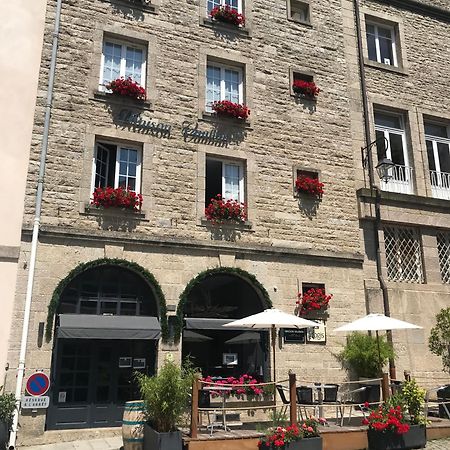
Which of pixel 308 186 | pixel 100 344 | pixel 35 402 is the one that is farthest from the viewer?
pixel 308 186

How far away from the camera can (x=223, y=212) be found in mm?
11938

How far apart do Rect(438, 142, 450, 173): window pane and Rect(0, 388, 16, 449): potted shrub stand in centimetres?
1399

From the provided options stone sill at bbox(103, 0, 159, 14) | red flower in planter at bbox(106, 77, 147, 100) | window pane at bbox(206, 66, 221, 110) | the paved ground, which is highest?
stone sill at bbox(103, 0, 159, 14)

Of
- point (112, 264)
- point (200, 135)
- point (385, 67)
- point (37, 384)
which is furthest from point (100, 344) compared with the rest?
point (385, 67)

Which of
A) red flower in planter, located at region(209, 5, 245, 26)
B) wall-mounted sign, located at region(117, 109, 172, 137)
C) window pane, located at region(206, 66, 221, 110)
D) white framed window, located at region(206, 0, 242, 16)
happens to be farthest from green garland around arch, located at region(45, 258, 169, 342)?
white framed window, located at region(206, 0, 242, 16)

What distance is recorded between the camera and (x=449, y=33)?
17234 millimetres

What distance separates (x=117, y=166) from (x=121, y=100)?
5.39 ft

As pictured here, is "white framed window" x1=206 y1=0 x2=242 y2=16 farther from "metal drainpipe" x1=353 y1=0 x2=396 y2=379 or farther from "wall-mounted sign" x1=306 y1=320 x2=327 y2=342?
"wall-mounted sign" x1=306 y1=320 x2=327 y2=342

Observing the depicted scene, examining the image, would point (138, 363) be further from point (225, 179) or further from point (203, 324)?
point (225, 179)

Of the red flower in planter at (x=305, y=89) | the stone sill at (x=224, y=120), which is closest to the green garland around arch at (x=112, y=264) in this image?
the stone sill at (x=224, y=120)

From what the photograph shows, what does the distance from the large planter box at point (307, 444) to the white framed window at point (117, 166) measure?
6.58m

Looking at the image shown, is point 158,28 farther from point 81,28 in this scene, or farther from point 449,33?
point 449,33

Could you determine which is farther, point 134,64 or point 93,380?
point 134,64

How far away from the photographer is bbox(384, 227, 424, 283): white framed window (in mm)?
13922
